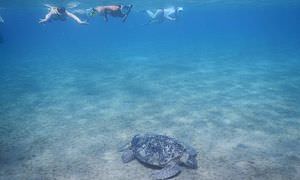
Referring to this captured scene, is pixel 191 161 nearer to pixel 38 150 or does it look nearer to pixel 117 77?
pixel 38 150

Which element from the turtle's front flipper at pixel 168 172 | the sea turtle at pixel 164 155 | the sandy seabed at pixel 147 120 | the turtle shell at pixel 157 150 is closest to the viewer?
the turtle's front flipper at pixel 168 172

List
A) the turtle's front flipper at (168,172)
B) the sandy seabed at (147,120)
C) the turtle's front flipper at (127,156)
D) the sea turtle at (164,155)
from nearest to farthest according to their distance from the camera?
the turtle's front flipper at (168,172) < the sea turtle at (164,155) < the sandy seabed at (147,120) < the turtle's front flipper at (127,156)

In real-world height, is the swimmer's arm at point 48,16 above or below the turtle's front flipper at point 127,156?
above

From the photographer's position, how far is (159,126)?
1124cm

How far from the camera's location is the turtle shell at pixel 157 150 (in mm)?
7680

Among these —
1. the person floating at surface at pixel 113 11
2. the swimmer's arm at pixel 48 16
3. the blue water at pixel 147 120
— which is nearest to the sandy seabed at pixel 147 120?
the blue water at pixel 147 120

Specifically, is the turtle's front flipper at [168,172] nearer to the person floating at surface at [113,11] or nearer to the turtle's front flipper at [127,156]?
the turtle's front flipper at [127,156]

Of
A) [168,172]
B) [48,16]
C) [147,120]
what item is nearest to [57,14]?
[48,16]

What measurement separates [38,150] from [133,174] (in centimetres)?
374

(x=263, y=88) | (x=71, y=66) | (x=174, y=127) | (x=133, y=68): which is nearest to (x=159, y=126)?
(x=174, y=127)

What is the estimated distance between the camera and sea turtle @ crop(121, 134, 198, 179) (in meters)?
7.57

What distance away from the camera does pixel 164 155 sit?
7.69 m

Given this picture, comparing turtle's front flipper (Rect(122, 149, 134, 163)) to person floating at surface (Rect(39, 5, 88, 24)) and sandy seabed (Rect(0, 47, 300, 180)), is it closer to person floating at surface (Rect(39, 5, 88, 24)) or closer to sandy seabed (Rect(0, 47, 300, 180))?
sandy seabed (Rect(0, 47, 300, 180))

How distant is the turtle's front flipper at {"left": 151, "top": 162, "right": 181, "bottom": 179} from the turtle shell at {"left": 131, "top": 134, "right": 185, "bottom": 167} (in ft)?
0.48
